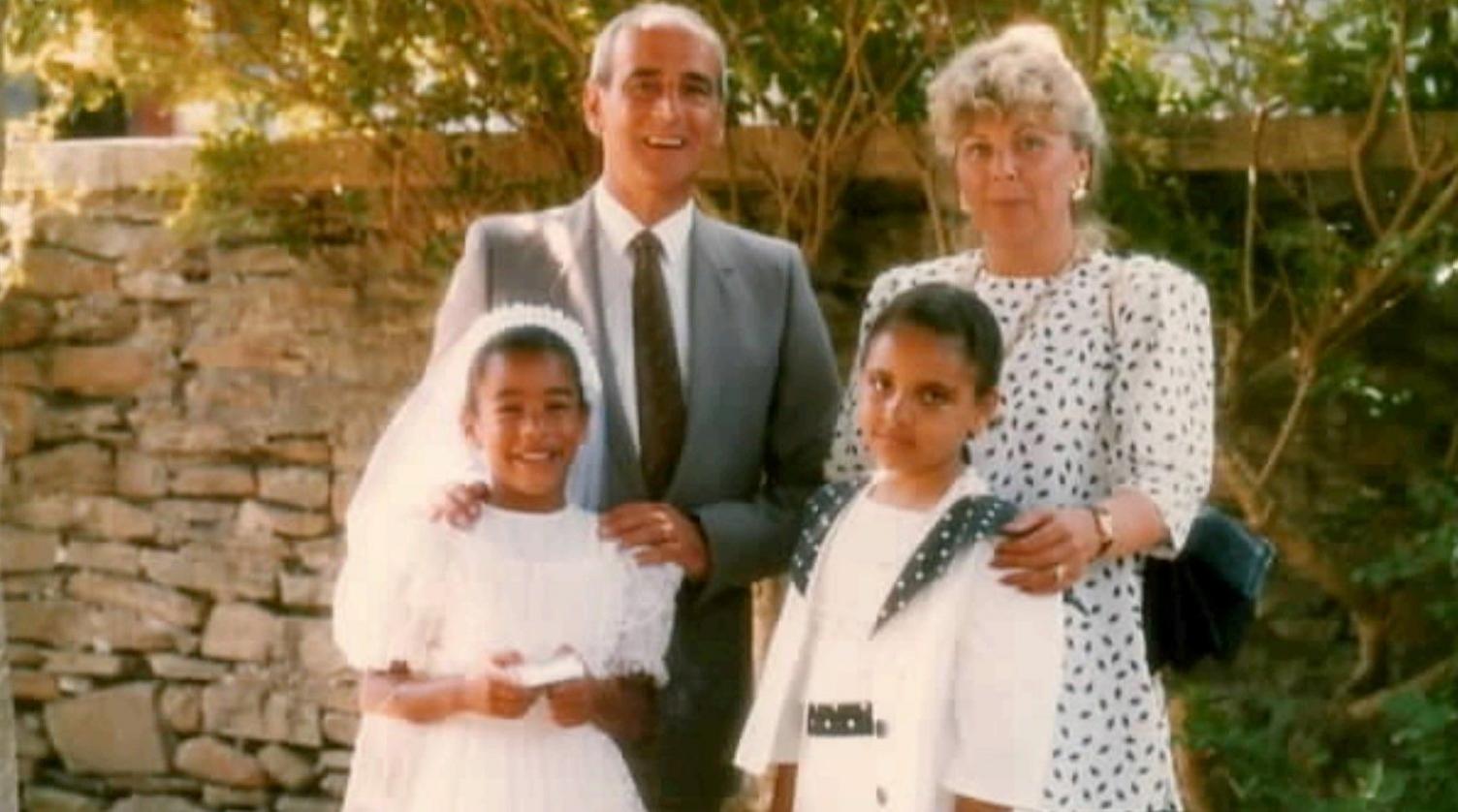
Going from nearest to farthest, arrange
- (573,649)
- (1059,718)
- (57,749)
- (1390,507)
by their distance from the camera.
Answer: (1059,718) < (573,649) < (1390,507) < (57,749)

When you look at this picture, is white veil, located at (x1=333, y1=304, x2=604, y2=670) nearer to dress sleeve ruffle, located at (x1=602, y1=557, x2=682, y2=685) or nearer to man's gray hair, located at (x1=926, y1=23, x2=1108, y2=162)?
dress sleeve ruffle, located at (x1=602, y1=557, x2=682, y2=685)

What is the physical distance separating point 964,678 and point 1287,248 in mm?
2214

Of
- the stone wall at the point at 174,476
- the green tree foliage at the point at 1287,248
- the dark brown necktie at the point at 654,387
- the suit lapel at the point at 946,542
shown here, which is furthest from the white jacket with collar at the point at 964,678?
the stone wall at the point at 174,476

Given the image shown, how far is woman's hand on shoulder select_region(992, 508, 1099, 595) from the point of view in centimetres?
296

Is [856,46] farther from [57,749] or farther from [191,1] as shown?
[57,749]

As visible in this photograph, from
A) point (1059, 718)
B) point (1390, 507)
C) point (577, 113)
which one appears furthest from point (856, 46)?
point (1059, 718)

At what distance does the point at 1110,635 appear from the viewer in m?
3.10

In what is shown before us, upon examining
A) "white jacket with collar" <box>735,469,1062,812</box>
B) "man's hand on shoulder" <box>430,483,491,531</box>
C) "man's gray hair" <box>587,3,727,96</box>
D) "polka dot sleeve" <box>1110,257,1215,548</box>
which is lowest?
"white jacket with collar" <box>735,469,1062,812</box>

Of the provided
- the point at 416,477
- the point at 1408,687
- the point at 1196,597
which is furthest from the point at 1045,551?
the point at 1408,687

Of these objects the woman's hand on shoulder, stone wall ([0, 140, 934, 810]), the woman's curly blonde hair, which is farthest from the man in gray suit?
stone wall ([0, 140, 934, 810])

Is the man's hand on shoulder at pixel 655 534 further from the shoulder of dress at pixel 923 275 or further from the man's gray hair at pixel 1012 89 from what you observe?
the man's gray hair at pixel 1012 89

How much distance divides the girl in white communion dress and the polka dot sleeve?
711 millimetres

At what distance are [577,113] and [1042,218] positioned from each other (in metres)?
2.63

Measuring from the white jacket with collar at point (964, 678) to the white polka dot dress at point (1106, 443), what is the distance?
0.09m
